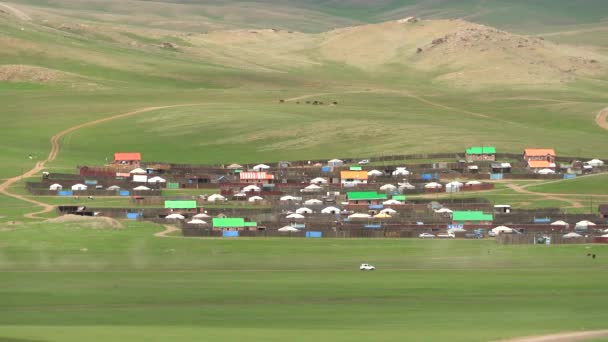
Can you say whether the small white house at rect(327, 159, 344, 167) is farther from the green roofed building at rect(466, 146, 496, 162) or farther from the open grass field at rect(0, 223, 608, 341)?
the open grass field at rect(0, 223, 608, 341)

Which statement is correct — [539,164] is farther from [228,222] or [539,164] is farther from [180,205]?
[228,222]

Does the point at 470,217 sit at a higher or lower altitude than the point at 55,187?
lower

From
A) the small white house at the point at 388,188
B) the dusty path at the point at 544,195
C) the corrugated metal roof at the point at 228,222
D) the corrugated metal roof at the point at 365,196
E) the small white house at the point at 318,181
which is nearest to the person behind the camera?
the corrugated metal roof at the point at 228,222

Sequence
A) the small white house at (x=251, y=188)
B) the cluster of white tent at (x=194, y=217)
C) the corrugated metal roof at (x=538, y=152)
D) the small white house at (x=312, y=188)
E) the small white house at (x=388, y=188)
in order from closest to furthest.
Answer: the cluster of white tent at (x=194, y=217) < the small white house at (x=388, y=188) < the small white house at (x=251, y=188) < the small white house at (x=312, y=188) < the corrugated metal roof at (x=538, y=152)

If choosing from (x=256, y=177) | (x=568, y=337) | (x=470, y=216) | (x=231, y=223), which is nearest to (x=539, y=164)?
(x=256, y=177)

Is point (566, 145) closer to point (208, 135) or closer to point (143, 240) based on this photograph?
point (208, 135)

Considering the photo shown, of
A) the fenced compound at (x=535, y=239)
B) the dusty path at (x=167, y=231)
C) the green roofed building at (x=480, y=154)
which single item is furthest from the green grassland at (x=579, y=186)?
the dusty path at (x=167, y=231)

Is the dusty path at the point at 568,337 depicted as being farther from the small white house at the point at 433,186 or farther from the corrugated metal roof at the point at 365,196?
the small white house at the point at 433,186

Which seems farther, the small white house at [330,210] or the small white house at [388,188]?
the small white house at [388,188]

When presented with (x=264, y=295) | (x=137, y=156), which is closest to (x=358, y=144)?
(x=137, y=156)
